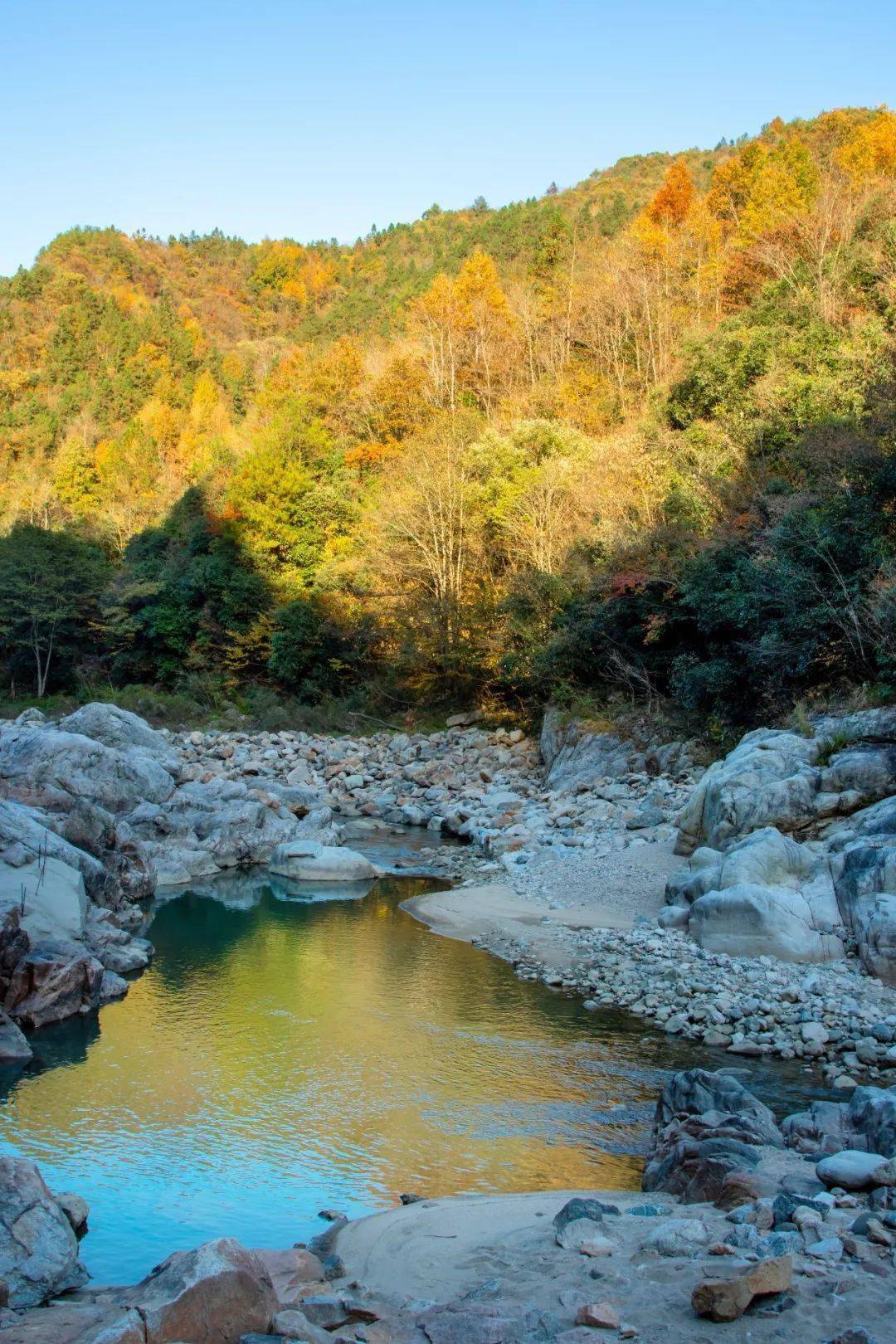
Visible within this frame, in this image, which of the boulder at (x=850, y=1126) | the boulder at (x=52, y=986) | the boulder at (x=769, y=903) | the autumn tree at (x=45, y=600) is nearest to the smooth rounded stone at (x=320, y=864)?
the boulder at (x=52, y=986)

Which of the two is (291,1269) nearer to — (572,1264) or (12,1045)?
(572,1264)

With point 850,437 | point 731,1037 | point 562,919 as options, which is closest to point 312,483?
point 850,437

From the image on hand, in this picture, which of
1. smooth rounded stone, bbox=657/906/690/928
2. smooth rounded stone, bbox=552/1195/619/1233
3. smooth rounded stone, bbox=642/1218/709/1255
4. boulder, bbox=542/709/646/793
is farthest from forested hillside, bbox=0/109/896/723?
smooth rounded stone, bbox=642/1218/709/1255

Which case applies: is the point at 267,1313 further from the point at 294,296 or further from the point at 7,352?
the point at 294,296

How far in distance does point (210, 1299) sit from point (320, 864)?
42.5ft

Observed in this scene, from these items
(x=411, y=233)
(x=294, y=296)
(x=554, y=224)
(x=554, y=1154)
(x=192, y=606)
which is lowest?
(x=554, y=1154)

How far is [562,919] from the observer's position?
1365cm

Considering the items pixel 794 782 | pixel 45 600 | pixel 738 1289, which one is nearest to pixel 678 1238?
pixel 738 1289

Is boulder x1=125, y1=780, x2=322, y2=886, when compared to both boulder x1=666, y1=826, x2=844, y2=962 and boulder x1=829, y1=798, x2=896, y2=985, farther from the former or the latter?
boulder x1=829, y1=798, x2=896, y2=985

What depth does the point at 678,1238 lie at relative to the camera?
17.7 feet

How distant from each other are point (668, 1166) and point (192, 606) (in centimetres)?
3496

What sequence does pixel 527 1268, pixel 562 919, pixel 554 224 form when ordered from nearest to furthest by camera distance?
pixel 527 1268, pixel 562 919, pixel 554 224

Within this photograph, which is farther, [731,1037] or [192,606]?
[192,606]

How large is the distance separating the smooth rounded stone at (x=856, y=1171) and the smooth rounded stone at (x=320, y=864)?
1182 centimetres
